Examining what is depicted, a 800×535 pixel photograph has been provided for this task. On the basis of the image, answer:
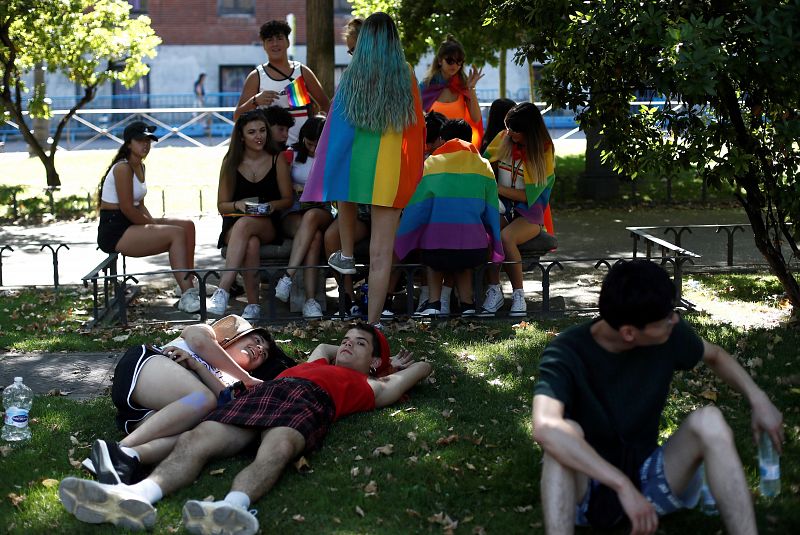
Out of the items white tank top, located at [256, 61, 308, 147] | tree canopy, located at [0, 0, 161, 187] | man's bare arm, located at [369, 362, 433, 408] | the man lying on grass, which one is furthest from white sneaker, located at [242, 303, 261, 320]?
tree canopy, located at [0, 0, 161, 187]

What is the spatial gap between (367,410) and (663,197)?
1047 centimetres

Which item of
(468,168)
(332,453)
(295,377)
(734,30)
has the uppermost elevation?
(734,30)

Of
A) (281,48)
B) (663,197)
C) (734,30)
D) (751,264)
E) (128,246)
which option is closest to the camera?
(734,30)

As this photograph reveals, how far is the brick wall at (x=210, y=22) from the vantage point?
38938 millimetres

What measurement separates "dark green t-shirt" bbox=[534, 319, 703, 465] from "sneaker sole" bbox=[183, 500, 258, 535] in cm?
130

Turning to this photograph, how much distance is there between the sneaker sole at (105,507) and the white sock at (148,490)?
0.17 meters

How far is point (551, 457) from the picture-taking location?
427 centimetres

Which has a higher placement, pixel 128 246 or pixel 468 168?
pixel 468 168

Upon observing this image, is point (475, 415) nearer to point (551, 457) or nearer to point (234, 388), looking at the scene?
point (234, 388)

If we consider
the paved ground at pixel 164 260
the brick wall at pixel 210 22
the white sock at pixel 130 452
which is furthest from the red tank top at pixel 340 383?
the brick wall at pixel 210 22

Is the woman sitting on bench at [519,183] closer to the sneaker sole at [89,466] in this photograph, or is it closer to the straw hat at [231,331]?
the straw hat at [231,331]

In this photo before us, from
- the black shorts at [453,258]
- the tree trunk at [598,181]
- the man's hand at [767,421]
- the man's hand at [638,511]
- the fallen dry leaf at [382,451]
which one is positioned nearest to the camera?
the man's hand at [638,511]

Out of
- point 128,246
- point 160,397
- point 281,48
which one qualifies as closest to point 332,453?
point 160,397

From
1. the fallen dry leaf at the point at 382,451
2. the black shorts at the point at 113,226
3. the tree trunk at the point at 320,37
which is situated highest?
the tree trunk at the point at 320,37
